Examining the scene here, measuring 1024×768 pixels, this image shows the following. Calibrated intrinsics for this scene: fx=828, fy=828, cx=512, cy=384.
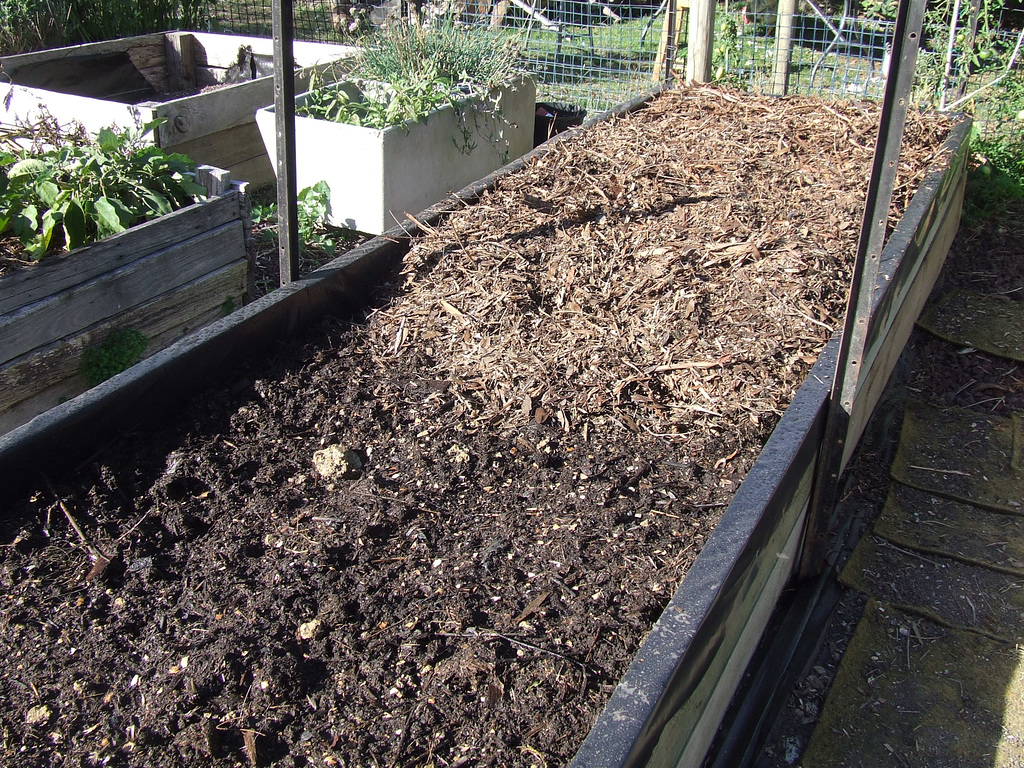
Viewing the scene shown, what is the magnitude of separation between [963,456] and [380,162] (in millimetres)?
2646

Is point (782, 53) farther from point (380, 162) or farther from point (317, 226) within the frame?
point (317, 226)

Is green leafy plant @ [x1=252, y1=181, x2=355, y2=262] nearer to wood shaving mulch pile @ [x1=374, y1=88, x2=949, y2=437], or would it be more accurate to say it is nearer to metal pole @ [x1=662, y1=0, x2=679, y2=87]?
wood shaving mulch pile @ [x1=374, y1=88, x2=949, y2=437]

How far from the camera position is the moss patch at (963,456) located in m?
2.96

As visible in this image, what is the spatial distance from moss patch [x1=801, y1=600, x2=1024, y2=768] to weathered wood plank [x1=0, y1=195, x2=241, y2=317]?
259 cm

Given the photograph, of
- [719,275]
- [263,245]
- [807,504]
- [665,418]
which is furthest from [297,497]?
[263,245]

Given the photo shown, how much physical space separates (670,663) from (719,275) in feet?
5.71

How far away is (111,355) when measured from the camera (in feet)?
9.38

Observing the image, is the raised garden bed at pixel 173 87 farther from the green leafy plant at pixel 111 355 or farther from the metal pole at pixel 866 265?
the metal pole at pixel 866 265

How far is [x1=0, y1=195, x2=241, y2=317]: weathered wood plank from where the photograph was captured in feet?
8.45

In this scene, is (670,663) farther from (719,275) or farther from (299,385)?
(719,275)

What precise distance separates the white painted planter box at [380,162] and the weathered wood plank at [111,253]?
68cm

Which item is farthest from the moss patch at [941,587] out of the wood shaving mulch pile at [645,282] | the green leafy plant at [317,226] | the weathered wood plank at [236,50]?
the weathered wood plank at [236,50]

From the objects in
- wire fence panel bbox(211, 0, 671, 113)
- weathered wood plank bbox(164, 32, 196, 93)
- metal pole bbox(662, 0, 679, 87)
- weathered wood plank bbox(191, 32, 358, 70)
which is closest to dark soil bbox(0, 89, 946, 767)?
metal pole bbox(662, 0, 679, 87)

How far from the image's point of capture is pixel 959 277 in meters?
4.34
